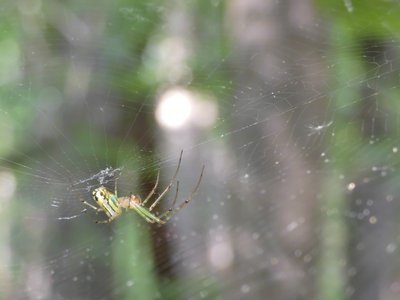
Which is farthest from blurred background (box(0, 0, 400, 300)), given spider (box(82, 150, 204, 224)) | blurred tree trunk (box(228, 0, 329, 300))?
spider (box(82, 150, 204, 224))

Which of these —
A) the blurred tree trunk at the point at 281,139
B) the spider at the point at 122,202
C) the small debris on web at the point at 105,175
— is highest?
the blurred tree trunk at the point at 281,139

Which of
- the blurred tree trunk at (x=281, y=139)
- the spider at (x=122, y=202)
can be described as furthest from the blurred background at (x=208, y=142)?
the spider at (x=122, y=202)

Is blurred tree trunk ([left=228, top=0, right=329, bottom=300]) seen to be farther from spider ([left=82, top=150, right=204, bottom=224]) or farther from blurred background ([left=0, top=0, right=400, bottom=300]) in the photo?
spider ([left=82, top=150, right=204, bottom=224])

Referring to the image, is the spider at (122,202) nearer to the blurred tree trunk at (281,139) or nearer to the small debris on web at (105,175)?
the small debris on web at (105,175)

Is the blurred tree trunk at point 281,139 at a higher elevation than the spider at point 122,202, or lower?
higher

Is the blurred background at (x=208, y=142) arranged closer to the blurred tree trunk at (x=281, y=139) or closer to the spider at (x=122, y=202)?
the blurred tree trunk at (x=281, y=139)

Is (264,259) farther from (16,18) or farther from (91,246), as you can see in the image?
(16,18)

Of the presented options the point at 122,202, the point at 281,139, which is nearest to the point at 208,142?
the point at 281,139

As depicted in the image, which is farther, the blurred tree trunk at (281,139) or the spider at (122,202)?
the blurred tree trunk at (281,139)

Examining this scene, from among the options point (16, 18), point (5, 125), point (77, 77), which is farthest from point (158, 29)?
point (5, 125)
